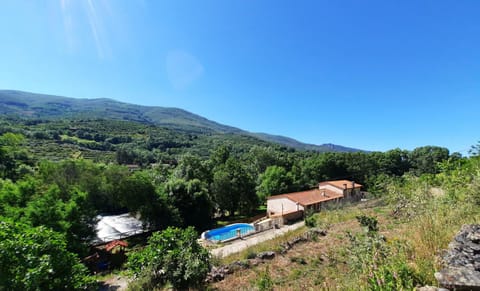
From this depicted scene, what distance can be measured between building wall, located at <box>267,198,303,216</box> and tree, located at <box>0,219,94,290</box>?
2083cm

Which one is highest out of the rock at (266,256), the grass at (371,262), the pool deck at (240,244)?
the grass at (371,262)

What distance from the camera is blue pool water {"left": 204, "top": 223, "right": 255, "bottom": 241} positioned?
1742 cm

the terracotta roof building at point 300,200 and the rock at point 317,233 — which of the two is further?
the terracotta roof building at point 300,200

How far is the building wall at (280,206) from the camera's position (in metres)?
23.4

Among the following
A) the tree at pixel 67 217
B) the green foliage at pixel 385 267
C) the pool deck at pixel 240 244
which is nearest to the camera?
the green foliage at pixel 385 267

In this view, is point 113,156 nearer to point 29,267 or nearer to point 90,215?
point 90,215

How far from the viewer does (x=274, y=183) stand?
3216 cm

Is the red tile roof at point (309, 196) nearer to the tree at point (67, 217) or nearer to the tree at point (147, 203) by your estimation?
the tree at point (147, 203)

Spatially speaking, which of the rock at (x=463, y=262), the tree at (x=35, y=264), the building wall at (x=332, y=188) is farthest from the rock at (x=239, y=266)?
the building wall at (x=332, y=188)

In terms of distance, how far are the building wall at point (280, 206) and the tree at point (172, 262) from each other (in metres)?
19.5

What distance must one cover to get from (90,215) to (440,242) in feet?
55.1

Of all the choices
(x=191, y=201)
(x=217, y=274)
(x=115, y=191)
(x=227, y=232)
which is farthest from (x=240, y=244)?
(x=115, y=191)

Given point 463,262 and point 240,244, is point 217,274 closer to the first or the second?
point 463,262

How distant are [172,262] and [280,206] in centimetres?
2081
